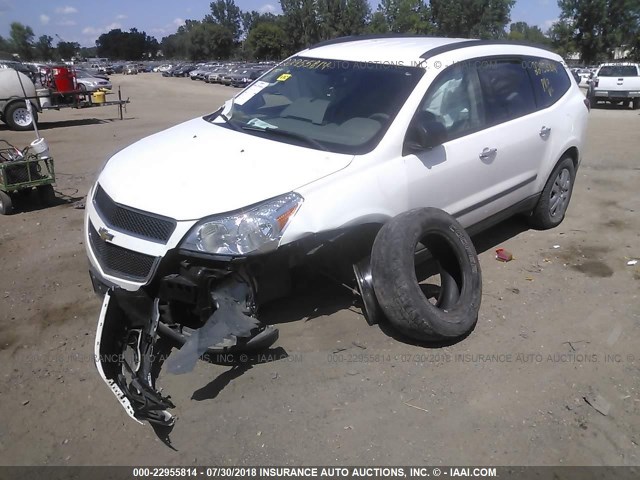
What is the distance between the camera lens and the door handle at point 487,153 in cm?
436

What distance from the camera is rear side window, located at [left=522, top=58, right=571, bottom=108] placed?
17.2 feet

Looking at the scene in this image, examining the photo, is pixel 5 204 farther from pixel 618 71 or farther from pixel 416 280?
pixel 618 71

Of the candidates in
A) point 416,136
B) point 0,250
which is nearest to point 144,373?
point 416,136

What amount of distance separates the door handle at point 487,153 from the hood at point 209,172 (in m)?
1.33

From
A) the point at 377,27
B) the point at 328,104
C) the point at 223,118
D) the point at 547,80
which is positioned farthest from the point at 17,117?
the point at 377,27

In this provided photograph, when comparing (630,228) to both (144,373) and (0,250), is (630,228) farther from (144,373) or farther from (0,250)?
(0,250)

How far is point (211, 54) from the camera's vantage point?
11625 cm

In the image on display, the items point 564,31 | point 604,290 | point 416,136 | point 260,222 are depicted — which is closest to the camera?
point 260,222

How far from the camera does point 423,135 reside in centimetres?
379

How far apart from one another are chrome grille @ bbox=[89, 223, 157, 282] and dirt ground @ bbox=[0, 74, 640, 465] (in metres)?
0.60

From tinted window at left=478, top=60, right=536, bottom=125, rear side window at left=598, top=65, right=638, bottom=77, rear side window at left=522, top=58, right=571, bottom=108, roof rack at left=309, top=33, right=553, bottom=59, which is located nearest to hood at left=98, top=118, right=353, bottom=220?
roof rack at left=309, top=33, right=553, bottom=59

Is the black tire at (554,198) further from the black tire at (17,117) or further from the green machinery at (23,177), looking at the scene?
the black tire at (17,117)

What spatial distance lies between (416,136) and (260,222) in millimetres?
1352

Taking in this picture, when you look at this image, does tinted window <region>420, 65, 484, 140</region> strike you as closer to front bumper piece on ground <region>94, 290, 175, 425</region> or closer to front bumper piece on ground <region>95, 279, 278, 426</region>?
front bumper piece on ground <region>95, 279, 278, 426</region>
